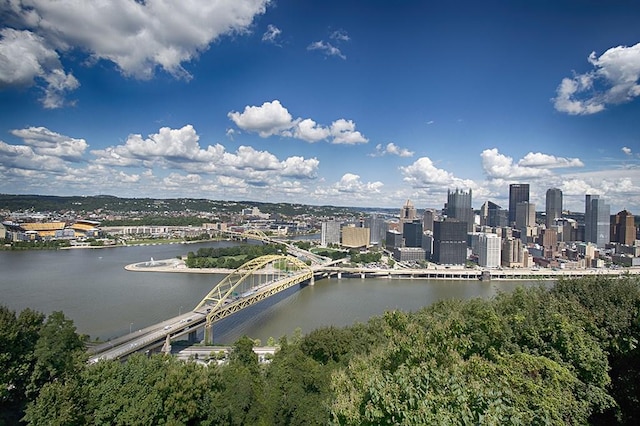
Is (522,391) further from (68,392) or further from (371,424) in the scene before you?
(68,392)

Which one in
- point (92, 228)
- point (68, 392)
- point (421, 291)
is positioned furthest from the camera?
point (92, 228)

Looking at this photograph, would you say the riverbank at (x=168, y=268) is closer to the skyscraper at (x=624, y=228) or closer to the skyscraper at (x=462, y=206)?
the skyscraper at (x=462, y=206)

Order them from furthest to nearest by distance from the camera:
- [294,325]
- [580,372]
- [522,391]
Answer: [294,325] < [580,372] < [522,391]

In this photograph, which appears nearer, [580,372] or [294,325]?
[580,372]

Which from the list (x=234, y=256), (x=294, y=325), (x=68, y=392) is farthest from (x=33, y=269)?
(x=68, y=392)

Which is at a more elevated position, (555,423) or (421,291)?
(555,423)

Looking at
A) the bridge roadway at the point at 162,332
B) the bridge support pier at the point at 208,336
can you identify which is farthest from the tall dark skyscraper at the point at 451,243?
the bridge support pier at the point at 208,336
